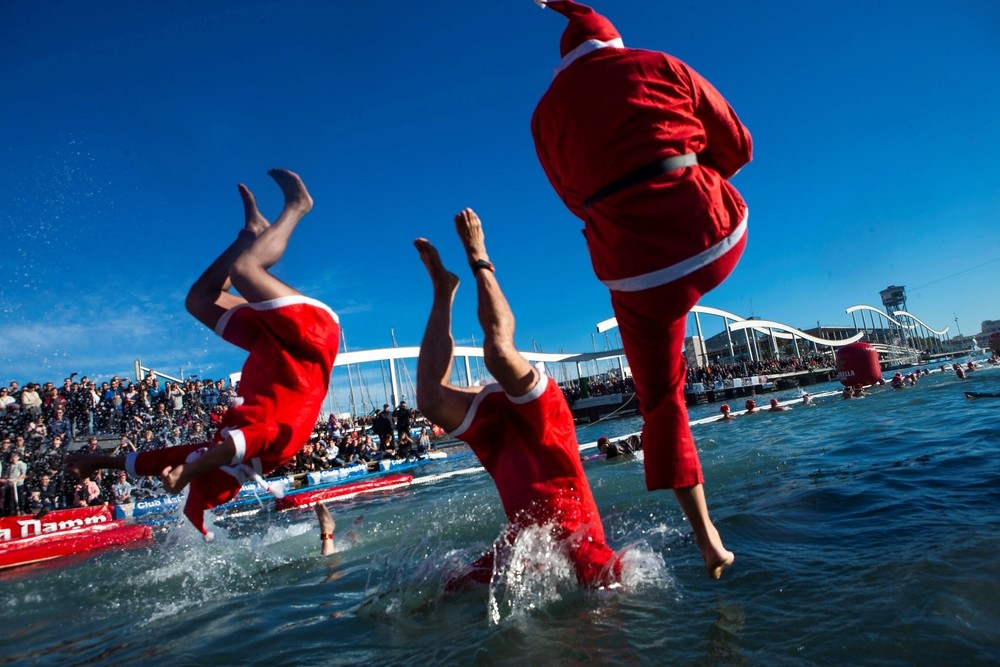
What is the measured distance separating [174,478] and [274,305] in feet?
3.68

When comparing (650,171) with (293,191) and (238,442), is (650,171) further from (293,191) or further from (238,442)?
(293,191)

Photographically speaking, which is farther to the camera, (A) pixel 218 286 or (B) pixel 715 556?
(A) pixel 218 286

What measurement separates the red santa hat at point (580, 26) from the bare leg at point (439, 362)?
1.44m

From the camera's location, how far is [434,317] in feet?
10.1

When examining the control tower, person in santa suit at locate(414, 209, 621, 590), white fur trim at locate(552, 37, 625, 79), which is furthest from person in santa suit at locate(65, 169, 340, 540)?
the control tower

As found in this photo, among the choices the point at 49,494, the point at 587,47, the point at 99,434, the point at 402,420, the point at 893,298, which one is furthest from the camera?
the point at 893,298

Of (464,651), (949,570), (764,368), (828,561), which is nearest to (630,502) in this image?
(828,561)

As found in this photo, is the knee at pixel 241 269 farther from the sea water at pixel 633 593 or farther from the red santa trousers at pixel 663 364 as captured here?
the red santa trousers at pixel 663 364

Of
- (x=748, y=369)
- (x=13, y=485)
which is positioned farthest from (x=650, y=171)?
(x=748, y=369)

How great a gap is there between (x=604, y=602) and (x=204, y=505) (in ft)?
8.39

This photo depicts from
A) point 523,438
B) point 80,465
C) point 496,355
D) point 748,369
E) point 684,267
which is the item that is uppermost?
point 684,267

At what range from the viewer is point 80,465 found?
12.6ft

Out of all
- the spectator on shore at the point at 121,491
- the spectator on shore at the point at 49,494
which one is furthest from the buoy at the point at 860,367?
the spectator on shore at the point at 49,494

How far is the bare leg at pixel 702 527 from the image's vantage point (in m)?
2.23
